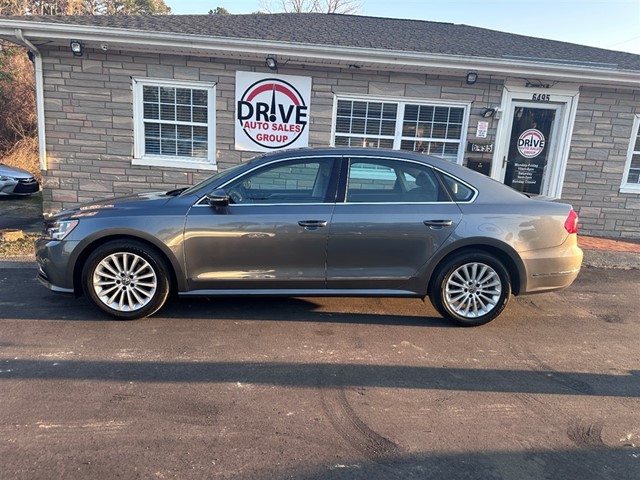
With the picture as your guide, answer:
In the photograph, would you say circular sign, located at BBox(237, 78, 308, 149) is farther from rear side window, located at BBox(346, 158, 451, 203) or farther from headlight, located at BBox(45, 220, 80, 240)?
headlight, located at BBox(45, 220, 80, 240)

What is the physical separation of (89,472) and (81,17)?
8.88 metres

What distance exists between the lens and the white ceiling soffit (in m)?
7.51

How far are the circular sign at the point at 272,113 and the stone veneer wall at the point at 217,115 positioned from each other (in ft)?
0.76

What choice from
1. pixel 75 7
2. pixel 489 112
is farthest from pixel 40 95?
pixel 75 7

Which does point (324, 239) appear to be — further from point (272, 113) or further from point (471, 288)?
point (272, 113)

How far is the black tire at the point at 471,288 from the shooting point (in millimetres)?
4398

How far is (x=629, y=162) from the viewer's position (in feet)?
29.5

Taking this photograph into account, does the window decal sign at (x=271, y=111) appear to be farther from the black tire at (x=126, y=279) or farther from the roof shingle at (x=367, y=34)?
the black tire at (x=126, y=279)

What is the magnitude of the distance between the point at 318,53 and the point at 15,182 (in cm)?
817

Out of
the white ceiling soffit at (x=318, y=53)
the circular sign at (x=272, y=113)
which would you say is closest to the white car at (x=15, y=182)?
the white ceiling soffit at (x=318, y=53)

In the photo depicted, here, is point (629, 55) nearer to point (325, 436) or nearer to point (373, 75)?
point (373, 75)

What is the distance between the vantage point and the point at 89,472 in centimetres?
234

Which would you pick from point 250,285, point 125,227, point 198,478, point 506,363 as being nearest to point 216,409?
point 198,478

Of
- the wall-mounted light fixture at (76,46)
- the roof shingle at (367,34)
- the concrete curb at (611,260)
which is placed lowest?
the concrete curb at (611,260)
